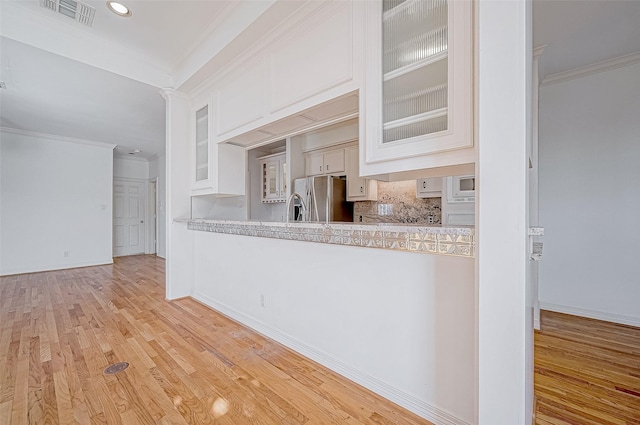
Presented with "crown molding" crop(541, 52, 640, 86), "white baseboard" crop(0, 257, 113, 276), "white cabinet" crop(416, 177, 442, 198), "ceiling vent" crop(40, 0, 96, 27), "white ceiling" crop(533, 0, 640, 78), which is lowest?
"white baseboard" crop(0, 257, 113, 276)

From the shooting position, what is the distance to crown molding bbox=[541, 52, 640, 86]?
2863mm

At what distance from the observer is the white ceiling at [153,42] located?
228 cm

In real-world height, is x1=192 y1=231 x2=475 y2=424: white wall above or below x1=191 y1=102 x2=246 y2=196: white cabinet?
below

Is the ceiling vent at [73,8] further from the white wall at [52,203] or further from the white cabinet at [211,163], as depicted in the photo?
the white wall at [52,203]

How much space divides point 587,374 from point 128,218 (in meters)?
8.70

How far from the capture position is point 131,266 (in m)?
5.82

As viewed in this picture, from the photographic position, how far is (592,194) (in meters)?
3.07

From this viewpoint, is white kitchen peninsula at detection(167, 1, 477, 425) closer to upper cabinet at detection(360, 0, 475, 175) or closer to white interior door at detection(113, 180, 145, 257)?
upper cabinet at detection(360, 0, 475, 175)

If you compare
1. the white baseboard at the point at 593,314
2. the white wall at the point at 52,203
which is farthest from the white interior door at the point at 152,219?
the white baseboard at the point at 593,314

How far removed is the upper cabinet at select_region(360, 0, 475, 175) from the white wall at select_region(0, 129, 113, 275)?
21.6 feet

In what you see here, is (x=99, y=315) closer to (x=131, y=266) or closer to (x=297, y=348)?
(x=297, y=348)

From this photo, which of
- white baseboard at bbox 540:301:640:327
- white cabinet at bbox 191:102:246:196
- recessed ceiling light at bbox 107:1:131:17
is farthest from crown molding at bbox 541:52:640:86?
recessed ceiling light at bbox 107:1:131:17

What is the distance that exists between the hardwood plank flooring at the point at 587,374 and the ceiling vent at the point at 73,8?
4282mm

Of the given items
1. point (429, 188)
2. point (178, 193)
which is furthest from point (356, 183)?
point (178, 193)
